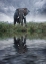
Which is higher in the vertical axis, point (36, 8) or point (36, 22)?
point (36, 8)

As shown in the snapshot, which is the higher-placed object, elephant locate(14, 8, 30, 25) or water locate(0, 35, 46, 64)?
elephant locate(14, 8, 30, 25)

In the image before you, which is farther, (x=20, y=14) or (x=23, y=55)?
(x=20, y=14)

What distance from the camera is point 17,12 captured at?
1572 centimetres

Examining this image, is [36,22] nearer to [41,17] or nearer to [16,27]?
[41,17]

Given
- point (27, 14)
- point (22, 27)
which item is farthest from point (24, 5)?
point (22, 27)

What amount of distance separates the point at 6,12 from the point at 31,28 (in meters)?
2.36

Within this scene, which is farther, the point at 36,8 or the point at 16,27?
the point at 36,8

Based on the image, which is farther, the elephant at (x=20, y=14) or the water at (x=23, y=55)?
the elephant at (x=20, y=14)

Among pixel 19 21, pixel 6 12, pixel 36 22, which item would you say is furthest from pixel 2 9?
pixel 36 22

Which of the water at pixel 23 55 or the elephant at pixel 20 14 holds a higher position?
the elephant at pixel 20 14

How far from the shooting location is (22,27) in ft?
48.4

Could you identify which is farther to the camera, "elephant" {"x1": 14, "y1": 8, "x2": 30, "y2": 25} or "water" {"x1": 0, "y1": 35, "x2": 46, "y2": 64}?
"elephant" {"x1": 14, "y1": 8, "x2": 30, "y2": 25}

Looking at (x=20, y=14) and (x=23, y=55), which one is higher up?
(x=20, y=14)

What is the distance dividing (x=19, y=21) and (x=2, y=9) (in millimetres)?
1578
